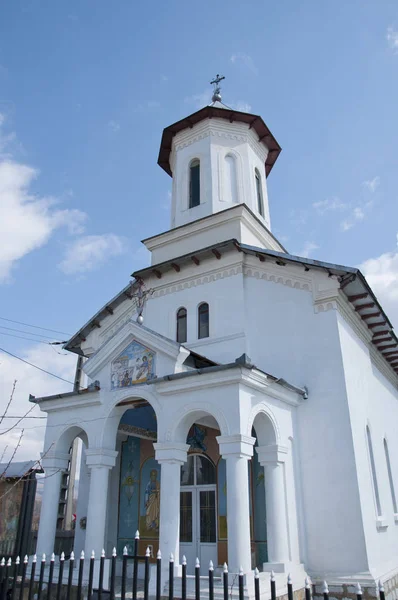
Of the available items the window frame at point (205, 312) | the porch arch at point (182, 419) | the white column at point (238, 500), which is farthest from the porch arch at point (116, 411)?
the window frame at point (205, 312)

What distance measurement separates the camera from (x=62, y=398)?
40.2 feet

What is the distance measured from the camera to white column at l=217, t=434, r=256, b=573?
28.5ft

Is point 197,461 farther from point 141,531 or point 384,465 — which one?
point 384,465

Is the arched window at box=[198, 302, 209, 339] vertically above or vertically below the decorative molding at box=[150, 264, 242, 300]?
below

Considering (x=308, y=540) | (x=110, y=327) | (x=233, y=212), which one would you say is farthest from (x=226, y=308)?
(x=308, y=540)

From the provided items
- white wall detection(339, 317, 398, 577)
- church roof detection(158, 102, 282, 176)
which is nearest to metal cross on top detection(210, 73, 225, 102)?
church roof detection(158, 102, 282, 176)

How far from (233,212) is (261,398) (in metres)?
7.01

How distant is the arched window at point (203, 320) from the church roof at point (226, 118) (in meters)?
7.61

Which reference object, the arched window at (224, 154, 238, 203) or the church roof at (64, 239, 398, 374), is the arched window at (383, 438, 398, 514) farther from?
the arched window at (224, 154, 238, 203)

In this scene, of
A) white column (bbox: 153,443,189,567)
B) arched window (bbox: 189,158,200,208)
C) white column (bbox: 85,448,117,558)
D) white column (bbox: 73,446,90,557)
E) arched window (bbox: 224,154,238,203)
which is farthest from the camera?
arched window (bbox: 189,158,200,208)

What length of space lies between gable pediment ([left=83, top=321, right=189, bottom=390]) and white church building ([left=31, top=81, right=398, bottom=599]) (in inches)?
1.3

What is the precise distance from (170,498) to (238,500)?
4.87 feet

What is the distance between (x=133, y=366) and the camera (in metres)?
11.6

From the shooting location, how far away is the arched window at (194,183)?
1756 centimetres
